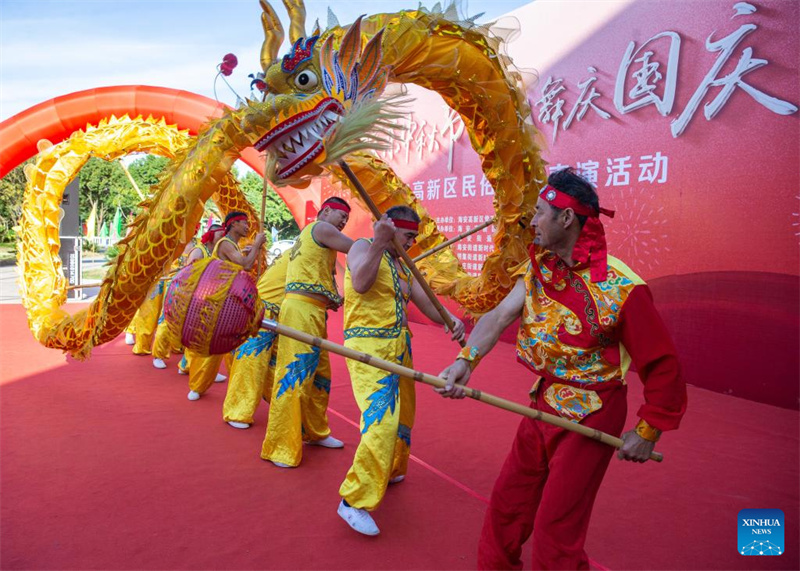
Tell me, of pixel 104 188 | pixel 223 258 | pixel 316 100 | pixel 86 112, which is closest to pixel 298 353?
pixel 223 258

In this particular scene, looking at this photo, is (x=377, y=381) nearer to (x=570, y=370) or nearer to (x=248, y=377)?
(x=570, y=370)

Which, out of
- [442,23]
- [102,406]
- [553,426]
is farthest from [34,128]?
[553,426]

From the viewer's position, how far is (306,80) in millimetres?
2283

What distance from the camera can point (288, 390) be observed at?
9.86ft

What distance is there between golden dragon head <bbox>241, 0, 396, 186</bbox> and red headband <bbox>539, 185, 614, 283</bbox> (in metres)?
0.65

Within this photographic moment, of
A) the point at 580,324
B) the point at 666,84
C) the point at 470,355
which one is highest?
the point at 666,84

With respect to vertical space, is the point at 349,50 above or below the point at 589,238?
above

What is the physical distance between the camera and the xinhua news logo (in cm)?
226

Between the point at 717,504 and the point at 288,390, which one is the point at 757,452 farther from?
the point at 288,390

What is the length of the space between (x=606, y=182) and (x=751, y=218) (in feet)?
4.76

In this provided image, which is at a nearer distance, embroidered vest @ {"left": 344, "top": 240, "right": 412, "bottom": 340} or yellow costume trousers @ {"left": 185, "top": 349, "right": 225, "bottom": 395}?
embroidered vest @ {"left": 344, "top": 240, "right": 412, "bottom": 340}

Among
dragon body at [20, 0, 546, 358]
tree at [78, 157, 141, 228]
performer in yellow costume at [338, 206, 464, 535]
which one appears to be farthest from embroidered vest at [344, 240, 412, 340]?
tree at [78, 157, 141, 228]

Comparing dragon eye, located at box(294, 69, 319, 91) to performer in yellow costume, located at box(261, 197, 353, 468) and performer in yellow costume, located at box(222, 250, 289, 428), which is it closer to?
performer in yellow costume, located at box(261, 197, 353, 468)

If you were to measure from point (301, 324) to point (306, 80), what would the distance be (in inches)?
50.4
